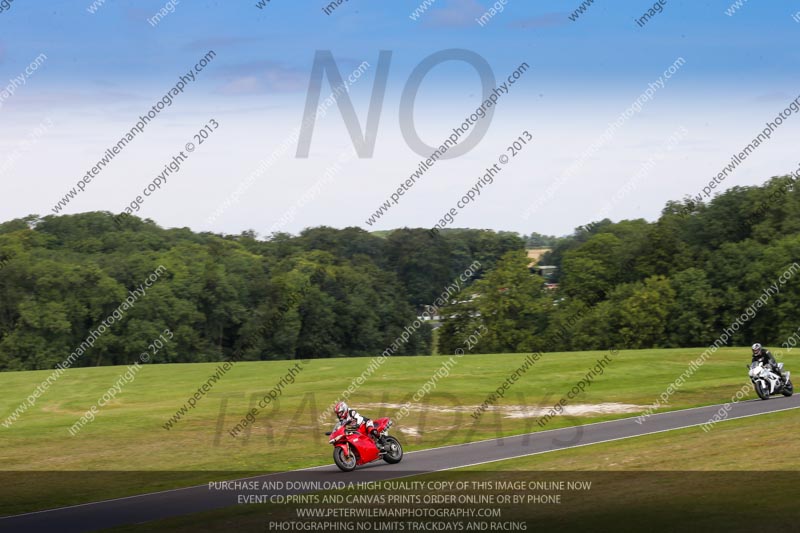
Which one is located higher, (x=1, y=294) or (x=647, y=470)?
(x=1, y=294)

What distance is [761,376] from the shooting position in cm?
2709

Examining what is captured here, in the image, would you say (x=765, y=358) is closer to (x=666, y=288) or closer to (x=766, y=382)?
(x=766, y=382)

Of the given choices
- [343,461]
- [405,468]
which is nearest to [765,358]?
[405,468]

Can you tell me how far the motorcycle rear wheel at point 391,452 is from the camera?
20.4 metres

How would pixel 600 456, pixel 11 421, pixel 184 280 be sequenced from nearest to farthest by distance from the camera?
pixel 600 456 < pixel 11 421 < pixel 184 280

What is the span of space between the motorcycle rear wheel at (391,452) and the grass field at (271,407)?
92.7 inches

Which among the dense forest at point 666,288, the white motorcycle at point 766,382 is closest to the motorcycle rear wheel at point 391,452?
the white motorcycle at point 766,382

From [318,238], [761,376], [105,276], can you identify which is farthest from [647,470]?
[318,238]

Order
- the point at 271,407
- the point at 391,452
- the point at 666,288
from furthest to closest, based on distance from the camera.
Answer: the point at 666,288, the point at 271,407, the point at 391,452

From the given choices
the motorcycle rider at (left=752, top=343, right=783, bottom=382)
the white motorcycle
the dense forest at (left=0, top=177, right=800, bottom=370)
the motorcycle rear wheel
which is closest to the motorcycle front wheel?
the motorcycle rear wheel

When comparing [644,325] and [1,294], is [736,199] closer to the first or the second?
[644,325]

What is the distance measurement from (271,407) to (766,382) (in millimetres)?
15431

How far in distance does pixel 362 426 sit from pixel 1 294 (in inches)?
2230

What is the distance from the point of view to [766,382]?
2731 centimetres
